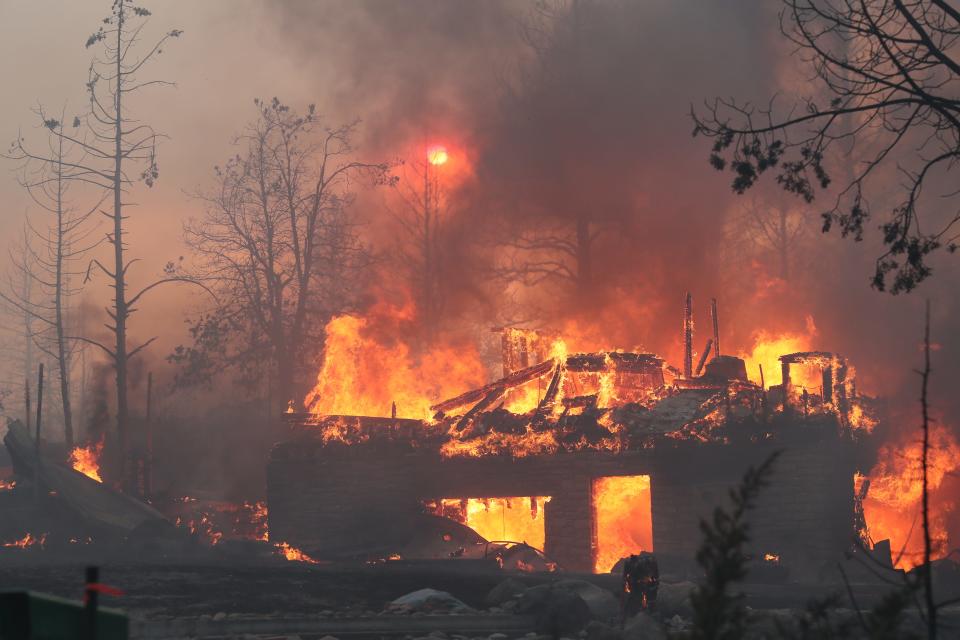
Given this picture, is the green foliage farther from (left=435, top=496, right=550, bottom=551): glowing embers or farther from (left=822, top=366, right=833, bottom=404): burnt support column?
(left=822, top=366, right=833, bottom=404): burnt support column

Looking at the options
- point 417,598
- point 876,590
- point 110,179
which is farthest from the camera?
point 110,179

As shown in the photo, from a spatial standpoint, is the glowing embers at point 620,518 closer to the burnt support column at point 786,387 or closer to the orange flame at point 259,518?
the burnt support column at point 786,387

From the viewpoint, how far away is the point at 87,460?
103 feet

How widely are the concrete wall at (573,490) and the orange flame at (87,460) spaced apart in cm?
939

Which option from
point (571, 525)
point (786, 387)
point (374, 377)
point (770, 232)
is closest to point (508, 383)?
point (571, 525)

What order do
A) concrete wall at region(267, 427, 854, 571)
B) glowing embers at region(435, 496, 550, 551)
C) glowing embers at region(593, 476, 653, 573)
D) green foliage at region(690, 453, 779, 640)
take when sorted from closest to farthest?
green foliage at region(690, 453, 779, 640), concrete wall at region(267, 427, 854, 571), glowing embers at region(593, 476, 653, 573), glowing embers at region(435, 496, 550, 551)

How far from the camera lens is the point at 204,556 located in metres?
23.4

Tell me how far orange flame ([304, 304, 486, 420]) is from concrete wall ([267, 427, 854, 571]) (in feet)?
16.3

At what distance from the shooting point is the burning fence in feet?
70.6

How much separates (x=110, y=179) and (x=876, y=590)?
24.1 m

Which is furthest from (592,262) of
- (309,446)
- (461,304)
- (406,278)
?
(309,446)

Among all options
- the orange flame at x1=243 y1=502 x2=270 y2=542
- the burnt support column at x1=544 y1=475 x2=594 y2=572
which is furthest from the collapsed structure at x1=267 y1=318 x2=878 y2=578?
the orange flame at x1=243 y1=502 x2=270 y2=542

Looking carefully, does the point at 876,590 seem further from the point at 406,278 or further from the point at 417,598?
the point at 406,278

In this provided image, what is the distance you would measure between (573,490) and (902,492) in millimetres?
8964
